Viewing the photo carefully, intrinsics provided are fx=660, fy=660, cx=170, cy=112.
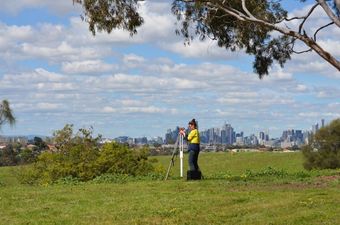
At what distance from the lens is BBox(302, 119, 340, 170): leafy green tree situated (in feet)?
158

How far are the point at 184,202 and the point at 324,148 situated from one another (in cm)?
3601

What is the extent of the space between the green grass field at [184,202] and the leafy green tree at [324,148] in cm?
2705

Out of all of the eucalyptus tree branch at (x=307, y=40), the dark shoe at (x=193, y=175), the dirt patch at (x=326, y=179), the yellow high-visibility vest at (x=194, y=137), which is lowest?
the dirt patch at (x=326, y=179)

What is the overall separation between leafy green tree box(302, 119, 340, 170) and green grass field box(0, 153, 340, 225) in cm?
2705

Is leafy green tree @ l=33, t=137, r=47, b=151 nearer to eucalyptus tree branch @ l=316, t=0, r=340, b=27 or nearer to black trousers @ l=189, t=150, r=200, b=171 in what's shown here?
black trousers @ l=189, t=150, r=200, b=171

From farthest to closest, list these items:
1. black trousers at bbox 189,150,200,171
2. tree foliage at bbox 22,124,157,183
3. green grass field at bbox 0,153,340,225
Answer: tree foliage at bbox 22,124,157,183, black trousers at bbox 189,150,200,171, green grass field at bbox 0,153,340,225

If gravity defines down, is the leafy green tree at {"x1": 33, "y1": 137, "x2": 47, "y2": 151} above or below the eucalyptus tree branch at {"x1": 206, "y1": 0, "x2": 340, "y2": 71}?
below

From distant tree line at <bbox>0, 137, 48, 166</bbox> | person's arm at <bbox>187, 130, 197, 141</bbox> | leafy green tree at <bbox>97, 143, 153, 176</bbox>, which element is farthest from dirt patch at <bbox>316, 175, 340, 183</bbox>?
distant tree line at <bbox>0, 137, 48, 166</bbox>

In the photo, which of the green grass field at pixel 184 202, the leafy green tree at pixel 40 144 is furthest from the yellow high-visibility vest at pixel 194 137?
the leafy green tree at pixel 40 144

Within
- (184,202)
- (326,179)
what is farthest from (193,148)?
(184,202)

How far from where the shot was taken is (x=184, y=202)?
15.4 metres

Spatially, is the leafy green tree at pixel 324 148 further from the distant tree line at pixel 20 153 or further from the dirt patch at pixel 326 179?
the dirt patch at pixel 326 179

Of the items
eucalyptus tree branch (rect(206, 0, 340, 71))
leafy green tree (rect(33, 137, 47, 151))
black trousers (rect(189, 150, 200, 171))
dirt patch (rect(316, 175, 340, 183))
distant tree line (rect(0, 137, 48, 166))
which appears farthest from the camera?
distant tree line (rect(0, 137, 48, 166))

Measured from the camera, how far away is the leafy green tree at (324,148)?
4825 centimetres
